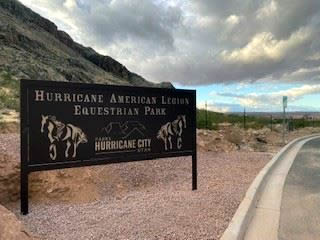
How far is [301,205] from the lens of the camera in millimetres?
6668

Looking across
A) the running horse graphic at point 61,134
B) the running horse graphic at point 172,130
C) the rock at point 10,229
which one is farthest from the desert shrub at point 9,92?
the rock at point 10,229

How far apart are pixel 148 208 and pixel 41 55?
47787 mm

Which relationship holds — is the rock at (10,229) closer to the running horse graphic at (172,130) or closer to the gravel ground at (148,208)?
the gravel ground at (148,208)

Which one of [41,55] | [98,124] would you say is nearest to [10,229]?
[98,124]

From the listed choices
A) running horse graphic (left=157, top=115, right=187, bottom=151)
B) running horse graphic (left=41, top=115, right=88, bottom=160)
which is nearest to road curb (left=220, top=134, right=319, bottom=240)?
running horse graphic (left=157, top=115, right=187, bottom=151)

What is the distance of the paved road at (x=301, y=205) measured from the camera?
5.23 metres

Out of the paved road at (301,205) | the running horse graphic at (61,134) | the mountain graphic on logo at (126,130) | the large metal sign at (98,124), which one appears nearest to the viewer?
the paved road at (301,205)

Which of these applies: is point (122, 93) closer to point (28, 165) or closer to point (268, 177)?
point (28, 165)

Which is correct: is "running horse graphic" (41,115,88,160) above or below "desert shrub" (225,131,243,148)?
above

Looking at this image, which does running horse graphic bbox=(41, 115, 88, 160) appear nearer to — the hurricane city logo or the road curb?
the hurricane city logo

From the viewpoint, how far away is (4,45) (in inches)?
1667

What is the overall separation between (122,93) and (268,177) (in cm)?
458

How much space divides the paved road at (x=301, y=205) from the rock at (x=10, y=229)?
3.25 meters

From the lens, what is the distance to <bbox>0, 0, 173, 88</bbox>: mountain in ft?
121
